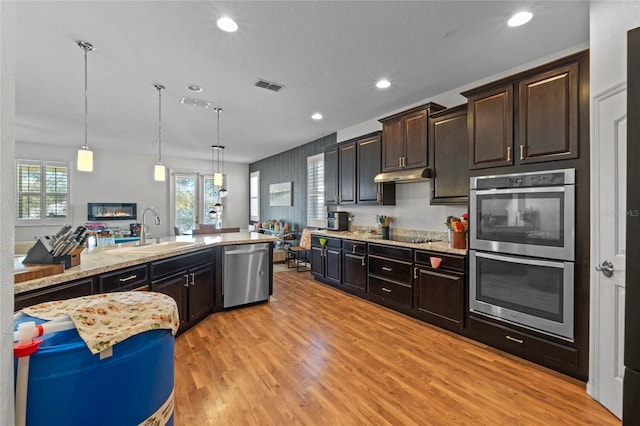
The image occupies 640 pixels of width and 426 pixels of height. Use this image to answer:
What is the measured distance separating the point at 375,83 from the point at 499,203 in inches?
75.3

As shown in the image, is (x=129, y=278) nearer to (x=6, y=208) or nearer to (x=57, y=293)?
(x=57, y=293)

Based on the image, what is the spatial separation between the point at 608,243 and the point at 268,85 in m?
3.38

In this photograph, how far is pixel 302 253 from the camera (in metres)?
6.55

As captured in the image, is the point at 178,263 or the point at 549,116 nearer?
the point at 549,116

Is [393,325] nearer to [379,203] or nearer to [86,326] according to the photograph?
[379,203]

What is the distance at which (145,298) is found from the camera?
118cm

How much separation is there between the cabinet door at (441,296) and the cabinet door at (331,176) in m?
2.30

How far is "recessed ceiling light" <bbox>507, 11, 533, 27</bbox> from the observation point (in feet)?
7.18

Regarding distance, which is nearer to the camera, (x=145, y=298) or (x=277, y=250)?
(x=145, y=298)

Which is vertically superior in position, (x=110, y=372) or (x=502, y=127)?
(x=502, y=127)

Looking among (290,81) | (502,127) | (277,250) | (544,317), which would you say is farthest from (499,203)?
(277,250)

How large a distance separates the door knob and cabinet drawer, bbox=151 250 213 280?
343cm

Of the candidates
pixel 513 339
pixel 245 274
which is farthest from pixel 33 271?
pixel 513 339

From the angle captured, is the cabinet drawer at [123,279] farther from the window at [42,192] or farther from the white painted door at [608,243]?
the window at [42,192]
